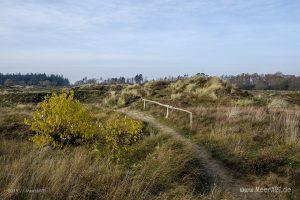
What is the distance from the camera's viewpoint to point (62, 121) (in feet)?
43.7

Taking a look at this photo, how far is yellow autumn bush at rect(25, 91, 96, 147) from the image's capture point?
1296 centimetres

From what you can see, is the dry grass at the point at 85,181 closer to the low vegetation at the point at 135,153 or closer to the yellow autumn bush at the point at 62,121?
the low vegetation at the point at 135,153

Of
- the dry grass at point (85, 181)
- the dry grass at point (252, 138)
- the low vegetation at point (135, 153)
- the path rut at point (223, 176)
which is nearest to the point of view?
the dry grass at point (85, 181)

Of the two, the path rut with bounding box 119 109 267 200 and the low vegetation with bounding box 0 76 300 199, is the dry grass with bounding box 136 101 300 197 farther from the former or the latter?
the path rut with bounding box 119 109 267 200

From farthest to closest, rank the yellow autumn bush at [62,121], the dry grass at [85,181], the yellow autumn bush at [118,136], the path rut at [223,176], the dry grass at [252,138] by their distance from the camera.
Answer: the yellow autumn bush at [62,121], the yellow autumn bush at [118,136], the dry grass at [252,138], the path rut at [223,176], the dry grass at [85,181]

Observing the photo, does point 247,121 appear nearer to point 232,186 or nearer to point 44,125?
point 232,186

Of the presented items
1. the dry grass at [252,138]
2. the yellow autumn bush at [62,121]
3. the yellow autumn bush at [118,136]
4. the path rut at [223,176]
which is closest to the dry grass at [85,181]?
the path rut at [223,176]

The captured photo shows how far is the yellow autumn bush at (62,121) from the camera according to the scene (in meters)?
13.0

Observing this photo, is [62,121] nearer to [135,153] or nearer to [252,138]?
[135,153]

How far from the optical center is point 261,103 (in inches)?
1047

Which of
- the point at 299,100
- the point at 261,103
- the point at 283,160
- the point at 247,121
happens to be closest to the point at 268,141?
the point at 283,160

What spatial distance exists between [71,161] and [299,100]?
27739 millimetres

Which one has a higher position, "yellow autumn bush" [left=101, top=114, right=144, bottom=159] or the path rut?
"yellow autumn bush" [left=101, top=114, right=144, bottom=159]

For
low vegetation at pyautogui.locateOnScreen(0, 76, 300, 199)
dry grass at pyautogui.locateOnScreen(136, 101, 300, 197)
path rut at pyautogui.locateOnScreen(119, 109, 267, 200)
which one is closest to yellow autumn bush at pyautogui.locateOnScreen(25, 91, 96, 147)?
low vegetation at pyautogui.locateOnScreen(0, 76, 300, 199)
